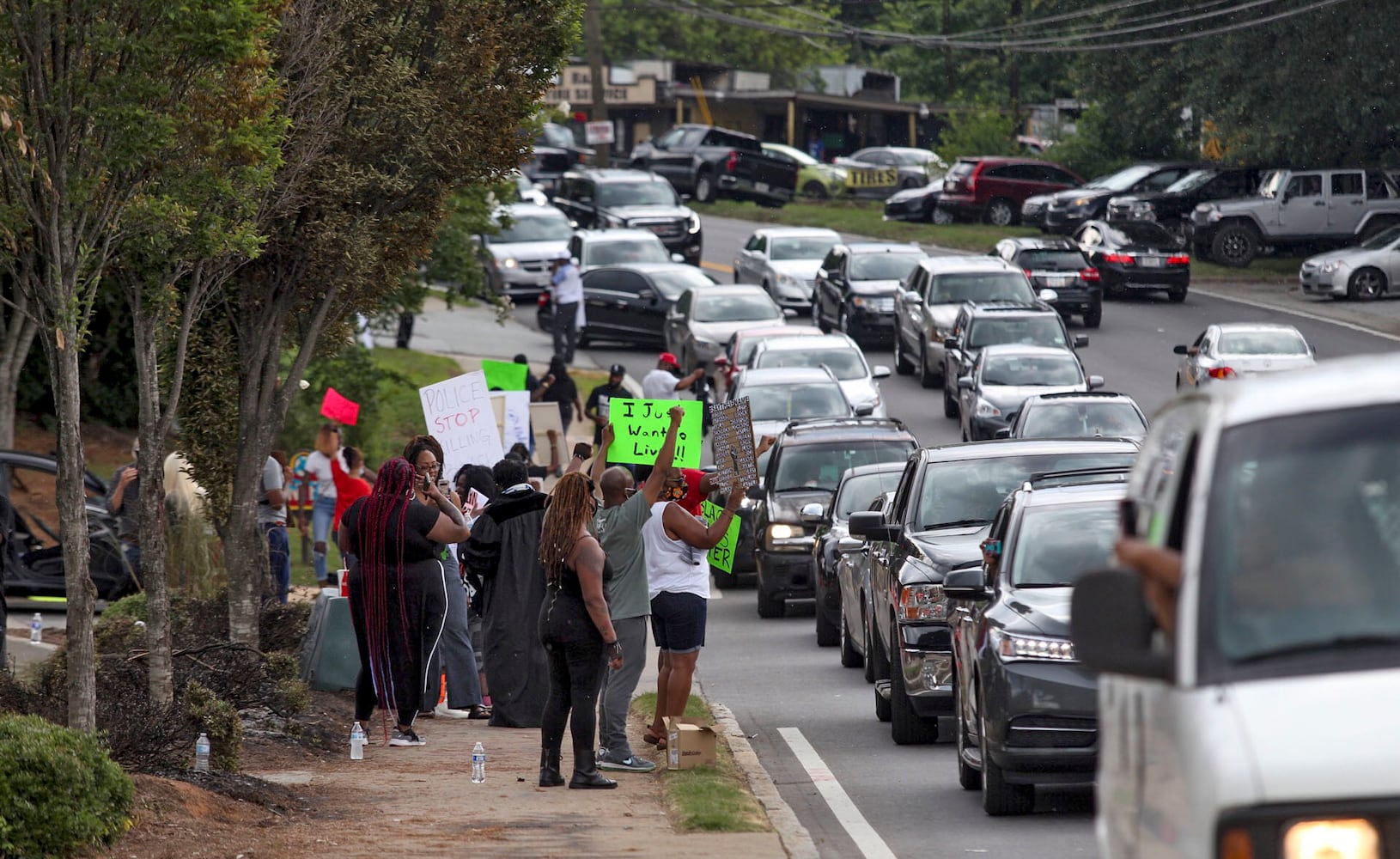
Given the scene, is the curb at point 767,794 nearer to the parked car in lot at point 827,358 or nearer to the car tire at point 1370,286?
the parked car in lot at point 827,358

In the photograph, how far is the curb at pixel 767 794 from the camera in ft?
29.4

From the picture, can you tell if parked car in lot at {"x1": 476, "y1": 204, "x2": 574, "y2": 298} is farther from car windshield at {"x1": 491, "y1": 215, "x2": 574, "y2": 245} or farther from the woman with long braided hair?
the woman with long braided hair

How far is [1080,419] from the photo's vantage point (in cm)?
2227

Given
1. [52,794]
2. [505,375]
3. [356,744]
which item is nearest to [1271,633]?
[52,794]

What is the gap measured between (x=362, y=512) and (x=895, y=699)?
3471 millimetres

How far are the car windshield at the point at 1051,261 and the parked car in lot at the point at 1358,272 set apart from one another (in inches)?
207

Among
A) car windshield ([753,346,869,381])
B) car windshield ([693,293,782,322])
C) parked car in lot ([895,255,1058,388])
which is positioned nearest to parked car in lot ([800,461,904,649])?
car windshield ([753,346,869,381])

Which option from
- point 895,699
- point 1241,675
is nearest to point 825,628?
point 895,699

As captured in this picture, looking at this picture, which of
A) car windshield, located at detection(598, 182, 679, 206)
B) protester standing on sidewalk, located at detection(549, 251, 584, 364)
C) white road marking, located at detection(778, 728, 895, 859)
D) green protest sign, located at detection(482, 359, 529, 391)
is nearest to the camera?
white road marking, located at detection(778, 728, 895, 859)

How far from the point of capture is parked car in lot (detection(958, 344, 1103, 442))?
26.5 m

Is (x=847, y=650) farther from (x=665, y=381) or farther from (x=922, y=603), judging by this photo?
(x=665, y=381)

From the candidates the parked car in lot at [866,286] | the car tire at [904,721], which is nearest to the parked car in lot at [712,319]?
the parked car in lot at [866,286]

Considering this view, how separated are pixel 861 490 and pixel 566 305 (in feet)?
58.1

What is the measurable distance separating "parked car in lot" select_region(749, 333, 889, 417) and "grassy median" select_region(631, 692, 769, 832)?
16823 millimetres
